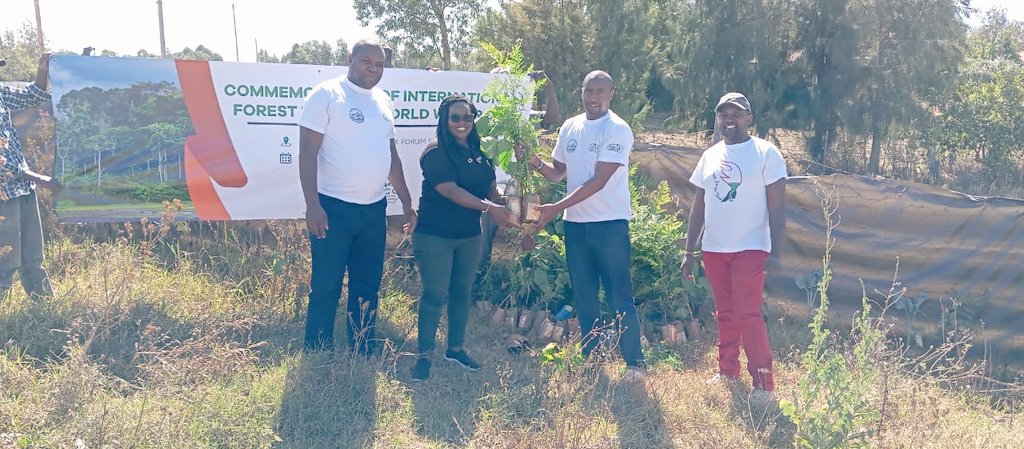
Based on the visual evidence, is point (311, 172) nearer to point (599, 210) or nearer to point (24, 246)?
point (599, 210)

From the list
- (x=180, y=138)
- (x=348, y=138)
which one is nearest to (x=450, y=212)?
(x=348, y=138)

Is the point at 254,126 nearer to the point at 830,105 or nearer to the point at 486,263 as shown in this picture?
the point at 486,263

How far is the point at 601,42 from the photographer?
55.1ft

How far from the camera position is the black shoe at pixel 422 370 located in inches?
166

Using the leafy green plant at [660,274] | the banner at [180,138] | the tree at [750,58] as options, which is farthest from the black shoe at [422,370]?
the tree at [750,58]

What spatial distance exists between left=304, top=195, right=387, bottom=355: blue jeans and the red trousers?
1.90 metres

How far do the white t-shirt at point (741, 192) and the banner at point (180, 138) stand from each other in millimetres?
1931

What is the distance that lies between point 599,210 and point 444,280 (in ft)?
3.12

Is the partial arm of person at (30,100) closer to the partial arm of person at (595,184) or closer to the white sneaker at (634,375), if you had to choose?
the partial arm of person at (595,184)

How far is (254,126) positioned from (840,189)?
174 inches

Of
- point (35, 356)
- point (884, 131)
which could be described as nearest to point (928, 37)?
point (884, 131)

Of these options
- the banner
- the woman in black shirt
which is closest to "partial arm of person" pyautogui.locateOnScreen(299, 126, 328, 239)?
the woman in black shirt

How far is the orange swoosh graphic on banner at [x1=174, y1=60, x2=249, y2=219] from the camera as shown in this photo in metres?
5.51

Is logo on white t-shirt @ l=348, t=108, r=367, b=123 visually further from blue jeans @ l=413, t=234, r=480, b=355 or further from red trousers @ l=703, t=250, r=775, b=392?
red trousers @ l=703, t=250, r=775, b=392
